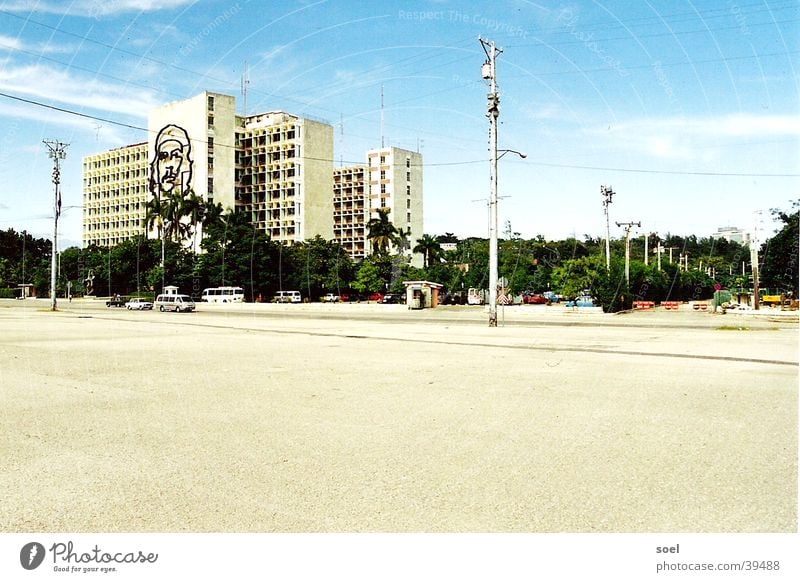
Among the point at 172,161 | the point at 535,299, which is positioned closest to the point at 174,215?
the point at 172,161

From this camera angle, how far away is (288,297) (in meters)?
74.8

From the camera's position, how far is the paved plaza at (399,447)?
4453 mm

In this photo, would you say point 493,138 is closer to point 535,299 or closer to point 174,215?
point 535,299

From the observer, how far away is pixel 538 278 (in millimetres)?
75625

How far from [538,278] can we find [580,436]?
70.3 m

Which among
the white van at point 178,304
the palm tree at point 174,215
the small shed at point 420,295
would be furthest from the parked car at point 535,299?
the palm tree at point 174,215

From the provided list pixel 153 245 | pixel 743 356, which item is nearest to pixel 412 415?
pixel 743 356

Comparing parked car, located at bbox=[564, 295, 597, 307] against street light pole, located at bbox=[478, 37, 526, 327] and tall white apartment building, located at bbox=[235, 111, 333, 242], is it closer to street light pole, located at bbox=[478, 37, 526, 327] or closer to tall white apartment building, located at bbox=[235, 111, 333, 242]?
street light pole, located at bbox=[478, 37, 526, 327]

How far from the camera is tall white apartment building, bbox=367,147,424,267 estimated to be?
116562 mm

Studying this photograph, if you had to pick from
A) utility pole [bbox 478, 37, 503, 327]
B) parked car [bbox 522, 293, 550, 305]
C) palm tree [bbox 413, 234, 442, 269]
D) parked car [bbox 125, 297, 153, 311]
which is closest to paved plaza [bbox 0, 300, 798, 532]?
utility pole [bbox 478, 37, 503, 327]

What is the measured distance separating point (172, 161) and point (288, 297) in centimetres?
4264
